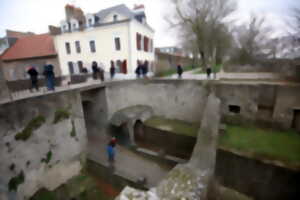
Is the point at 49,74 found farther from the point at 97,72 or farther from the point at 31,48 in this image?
the point at 31,48

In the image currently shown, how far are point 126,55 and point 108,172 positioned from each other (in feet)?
30.7

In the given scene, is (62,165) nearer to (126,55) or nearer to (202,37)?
(126,55)

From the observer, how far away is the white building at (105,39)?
12.1 metres

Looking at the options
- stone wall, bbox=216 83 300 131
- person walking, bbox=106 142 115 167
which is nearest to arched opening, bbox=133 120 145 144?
person walking, bbox=106 142 115 167

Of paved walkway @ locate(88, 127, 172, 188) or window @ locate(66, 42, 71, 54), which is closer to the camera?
paved walkway @ locate(88, 127, 172, 188)

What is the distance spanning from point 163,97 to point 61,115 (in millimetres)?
6741

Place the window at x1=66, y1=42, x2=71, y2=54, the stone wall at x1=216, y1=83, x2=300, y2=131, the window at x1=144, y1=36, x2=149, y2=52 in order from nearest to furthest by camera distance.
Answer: the stone wall at x1=216, y1=83, x2=300, y2=131
the window at x1=144, y1=36, x2=149, y2=52
the window at x1=66, y1=42, x2=71, y2=54

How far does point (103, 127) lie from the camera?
950cm

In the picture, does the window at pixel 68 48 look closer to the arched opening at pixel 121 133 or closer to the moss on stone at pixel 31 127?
the arched opening at pixel 121 133

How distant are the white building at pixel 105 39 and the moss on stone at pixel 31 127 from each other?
7.09 metres

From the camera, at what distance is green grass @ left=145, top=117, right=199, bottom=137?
860 cm

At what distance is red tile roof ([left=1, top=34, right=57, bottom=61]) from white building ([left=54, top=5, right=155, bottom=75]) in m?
2.02

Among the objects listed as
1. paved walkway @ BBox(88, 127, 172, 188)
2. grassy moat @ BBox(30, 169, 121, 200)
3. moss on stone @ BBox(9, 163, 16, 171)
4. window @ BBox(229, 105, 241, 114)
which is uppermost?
window @ BBox(229, 105, 241, 114)

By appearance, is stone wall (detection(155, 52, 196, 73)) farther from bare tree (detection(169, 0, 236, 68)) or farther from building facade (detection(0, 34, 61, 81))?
building facade (detection(0, 34, 61, 81))
